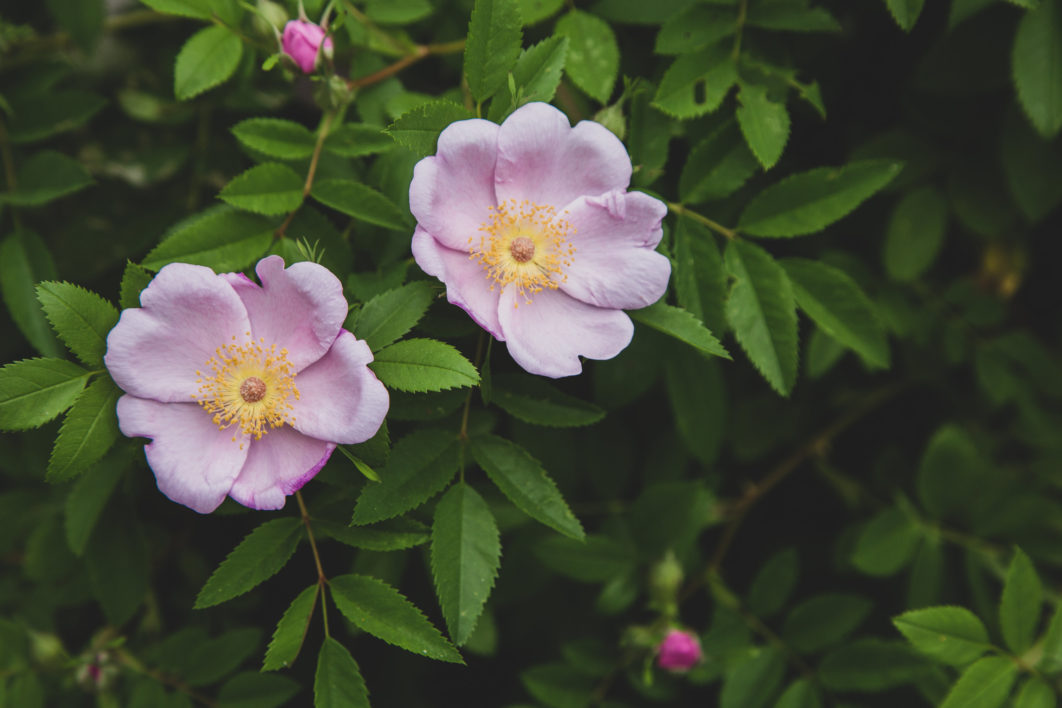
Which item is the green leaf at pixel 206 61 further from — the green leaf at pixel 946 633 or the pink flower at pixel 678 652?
the green leaf at pixel 946 633

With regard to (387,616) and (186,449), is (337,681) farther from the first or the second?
(186,449)

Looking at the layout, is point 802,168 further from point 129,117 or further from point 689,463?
point 129,117

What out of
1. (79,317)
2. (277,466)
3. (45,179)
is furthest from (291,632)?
(45,179)

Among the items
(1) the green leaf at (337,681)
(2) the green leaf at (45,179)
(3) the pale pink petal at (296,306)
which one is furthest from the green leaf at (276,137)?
(1) the green leaf at (337,681)

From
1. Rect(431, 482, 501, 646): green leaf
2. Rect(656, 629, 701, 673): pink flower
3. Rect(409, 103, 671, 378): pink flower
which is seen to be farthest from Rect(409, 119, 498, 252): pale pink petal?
Rect(656, 629, 701, 673): pink flower

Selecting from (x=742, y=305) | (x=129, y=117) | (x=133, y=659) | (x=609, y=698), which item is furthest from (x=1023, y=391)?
(x=129, y=117)

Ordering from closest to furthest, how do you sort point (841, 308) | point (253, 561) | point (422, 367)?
point (422, 367), point (253, 561), point (841, 308)
